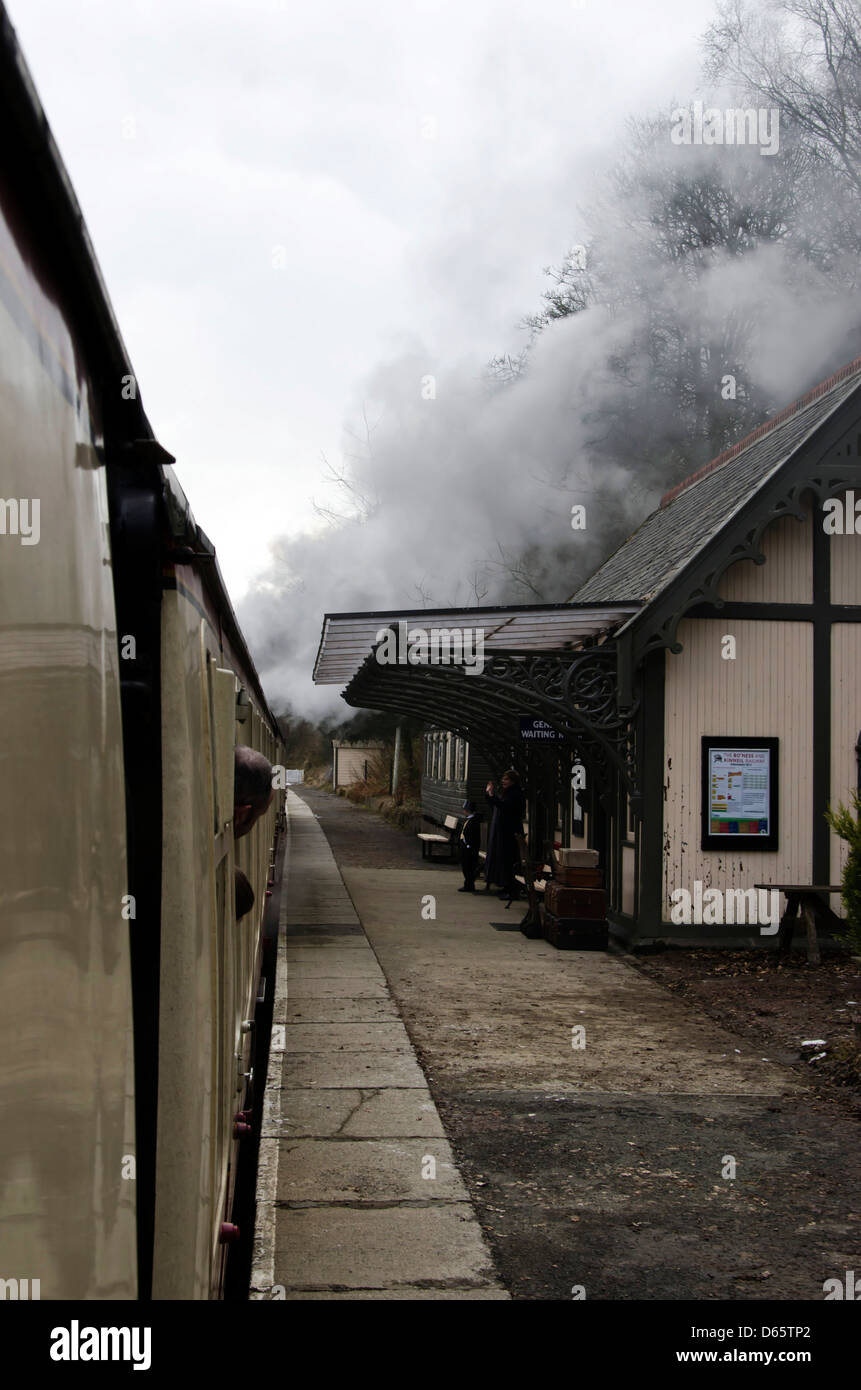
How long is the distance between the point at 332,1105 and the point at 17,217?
629cm

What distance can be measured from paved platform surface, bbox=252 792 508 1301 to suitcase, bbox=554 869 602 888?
2935 millimetres

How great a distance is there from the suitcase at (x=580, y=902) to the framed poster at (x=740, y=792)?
3.84 feet

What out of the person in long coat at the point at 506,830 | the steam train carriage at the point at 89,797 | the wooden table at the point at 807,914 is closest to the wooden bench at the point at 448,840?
the person in long coat at the point at 506,830

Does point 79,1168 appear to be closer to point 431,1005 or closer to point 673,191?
point 431,1005

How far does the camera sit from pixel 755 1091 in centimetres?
732

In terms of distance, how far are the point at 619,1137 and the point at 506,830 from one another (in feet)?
34.1

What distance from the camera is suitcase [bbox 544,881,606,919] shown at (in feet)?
40.9

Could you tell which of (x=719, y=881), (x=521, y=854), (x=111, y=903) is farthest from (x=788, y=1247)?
(x=521, y=854)

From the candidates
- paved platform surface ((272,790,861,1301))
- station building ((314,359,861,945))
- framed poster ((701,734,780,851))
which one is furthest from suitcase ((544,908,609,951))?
framed poster ((701,734,780,851))

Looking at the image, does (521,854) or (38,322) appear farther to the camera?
(521,854)

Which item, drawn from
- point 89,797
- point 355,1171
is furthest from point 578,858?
point 89,797

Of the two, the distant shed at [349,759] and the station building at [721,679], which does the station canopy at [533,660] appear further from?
the distant shed at [349,759]

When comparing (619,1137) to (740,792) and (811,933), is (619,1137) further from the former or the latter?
(740,792)

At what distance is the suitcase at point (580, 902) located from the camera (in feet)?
40.9
